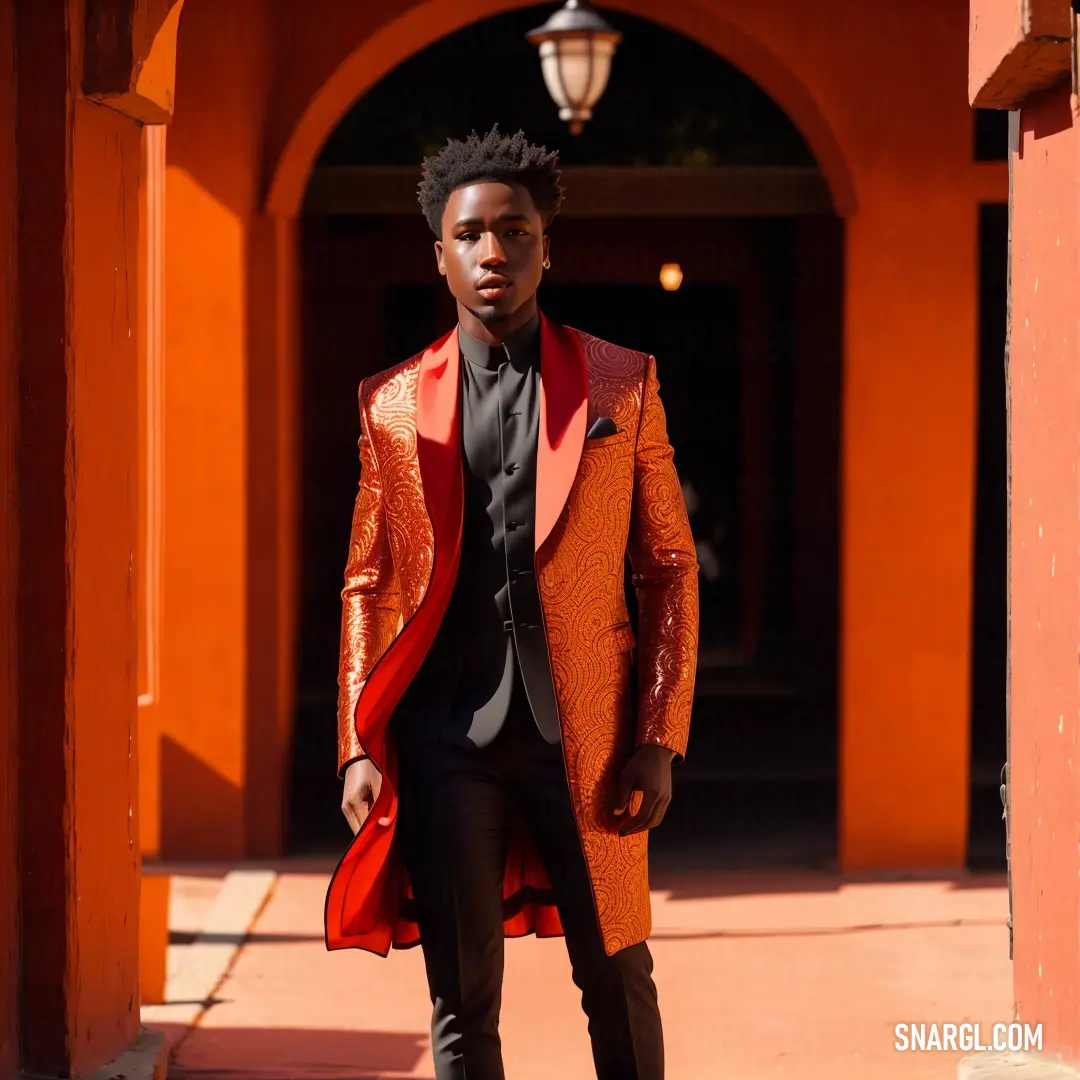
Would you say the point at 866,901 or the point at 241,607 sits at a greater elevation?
the point at 241,607

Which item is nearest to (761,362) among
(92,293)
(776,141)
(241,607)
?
(776,141)

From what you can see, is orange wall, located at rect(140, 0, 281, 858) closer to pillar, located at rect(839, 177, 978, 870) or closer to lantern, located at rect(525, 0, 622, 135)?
lantern, located at rect(525, 0, 622, 135)

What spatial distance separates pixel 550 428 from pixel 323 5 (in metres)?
4.50

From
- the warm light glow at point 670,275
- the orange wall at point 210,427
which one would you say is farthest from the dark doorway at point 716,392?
the orange wall at point 210,427

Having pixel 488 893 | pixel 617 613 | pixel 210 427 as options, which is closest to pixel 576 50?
pixel 210 427

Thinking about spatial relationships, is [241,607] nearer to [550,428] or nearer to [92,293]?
[92,293]

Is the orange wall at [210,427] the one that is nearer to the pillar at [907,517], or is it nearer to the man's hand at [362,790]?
the pillar at [907,517]

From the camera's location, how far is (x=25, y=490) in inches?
140

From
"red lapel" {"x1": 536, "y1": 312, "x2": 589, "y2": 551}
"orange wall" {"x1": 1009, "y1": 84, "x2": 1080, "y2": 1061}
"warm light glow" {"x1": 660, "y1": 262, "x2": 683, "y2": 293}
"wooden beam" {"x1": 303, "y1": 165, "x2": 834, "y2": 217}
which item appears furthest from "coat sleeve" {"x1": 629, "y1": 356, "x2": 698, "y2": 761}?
"warm light glow" {"x1": 660, "y1": 262, "x2": 683, "y2": 293}

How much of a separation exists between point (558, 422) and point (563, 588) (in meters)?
0.27

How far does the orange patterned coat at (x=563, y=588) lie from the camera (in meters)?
3.14

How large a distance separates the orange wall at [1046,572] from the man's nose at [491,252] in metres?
0.88

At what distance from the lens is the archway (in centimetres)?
860

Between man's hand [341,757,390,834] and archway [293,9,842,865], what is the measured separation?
14.8 ft
